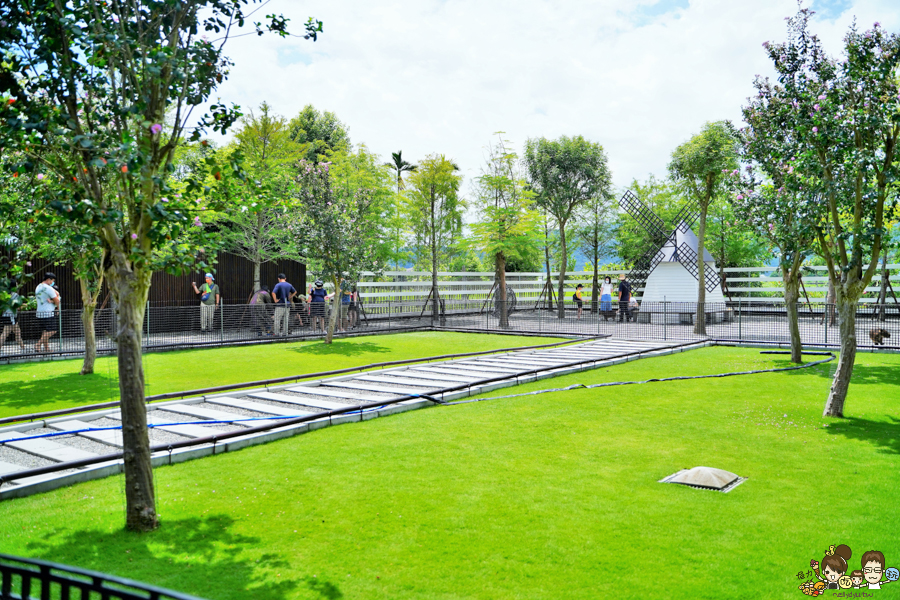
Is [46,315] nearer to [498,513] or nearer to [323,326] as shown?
[323,326]

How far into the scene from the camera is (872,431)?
7.80 m

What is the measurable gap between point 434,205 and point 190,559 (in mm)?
30838

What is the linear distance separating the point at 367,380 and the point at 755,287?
29862 mm

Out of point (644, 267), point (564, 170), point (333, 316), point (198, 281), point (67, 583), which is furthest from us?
point (644, 267)

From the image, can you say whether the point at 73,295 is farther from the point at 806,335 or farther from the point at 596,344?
the point at 806,335

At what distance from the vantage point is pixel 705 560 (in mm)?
4199

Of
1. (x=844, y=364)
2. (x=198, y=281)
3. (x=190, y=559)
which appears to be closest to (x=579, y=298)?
(x=198, y=281)

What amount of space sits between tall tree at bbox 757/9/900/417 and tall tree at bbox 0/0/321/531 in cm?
721

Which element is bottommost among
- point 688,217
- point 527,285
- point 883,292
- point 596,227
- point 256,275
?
point 883,292

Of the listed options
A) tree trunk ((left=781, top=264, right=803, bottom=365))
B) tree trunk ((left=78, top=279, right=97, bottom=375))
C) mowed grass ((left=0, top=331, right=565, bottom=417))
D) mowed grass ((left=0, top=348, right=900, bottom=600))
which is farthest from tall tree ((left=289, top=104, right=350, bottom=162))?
mowed grass ((left=0, top=348, right=900, bottom=600))

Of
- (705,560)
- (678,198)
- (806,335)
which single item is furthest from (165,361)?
(678,198)

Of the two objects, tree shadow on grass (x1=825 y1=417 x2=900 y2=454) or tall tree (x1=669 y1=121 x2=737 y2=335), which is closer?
tree shadow on grass (x1=825 y1=417 x2=900 y2=454)

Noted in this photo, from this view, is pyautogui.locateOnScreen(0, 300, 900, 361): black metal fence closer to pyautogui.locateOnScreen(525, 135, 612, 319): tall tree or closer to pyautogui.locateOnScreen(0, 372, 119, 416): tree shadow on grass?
pyautogui.locateOnScreen(0, 372, 119, 416): tree shadow on grass

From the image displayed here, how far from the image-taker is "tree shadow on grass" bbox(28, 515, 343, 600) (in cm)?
383
